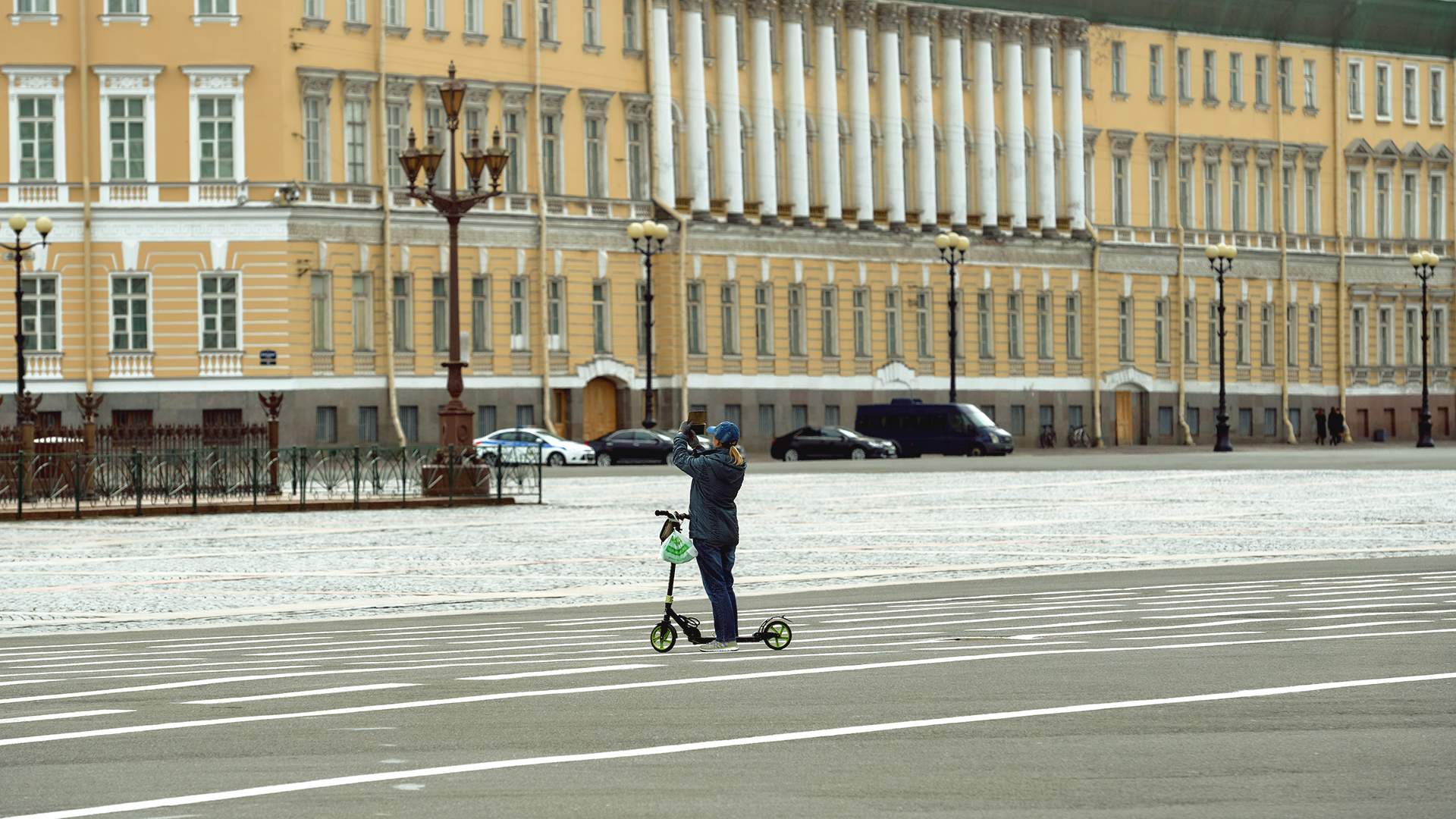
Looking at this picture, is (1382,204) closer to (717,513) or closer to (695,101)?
(695,101)

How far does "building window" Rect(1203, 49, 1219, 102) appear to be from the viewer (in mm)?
91500

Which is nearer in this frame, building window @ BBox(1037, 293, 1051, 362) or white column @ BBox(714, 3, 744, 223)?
white column @ BBox(714, 3, 744, 223)

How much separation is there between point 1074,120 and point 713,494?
72.8m

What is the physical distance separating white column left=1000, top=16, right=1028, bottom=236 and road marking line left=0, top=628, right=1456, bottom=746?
69469 millimetres

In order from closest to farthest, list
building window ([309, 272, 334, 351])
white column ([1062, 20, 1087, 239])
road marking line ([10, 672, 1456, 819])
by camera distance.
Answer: road marking line ([10, 672, 1456, 819])
building window ([309, 272, 334, 351])
white column ([1062, 20, 1087, 239])

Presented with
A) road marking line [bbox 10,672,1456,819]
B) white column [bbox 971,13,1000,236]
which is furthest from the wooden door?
road marking line [bbox 10,672,1456,819]

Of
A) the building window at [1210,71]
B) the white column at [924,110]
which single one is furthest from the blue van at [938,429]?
the building window at [1210,71]

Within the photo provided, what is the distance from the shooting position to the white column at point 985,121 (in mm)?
85688

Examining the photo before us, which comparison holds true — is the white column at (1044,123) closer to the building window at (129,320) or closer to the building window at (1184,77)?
the building window at (1184,77)

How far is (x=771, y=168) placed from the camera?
79.4 m

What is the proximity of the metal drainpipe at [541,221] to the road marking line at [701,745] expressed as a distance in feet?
194

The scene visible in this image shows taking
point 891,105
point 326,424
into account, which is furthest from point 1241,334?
point 326,424

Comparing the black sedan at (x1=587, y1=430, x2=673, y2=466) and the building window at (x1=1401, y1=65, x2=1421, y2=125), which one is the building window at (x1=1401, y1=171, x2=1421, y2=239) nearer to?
the building window at (x1=1401, y1=65, x2=1421, y2=125)

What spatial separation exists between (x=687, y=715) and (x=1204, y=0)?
264ft
